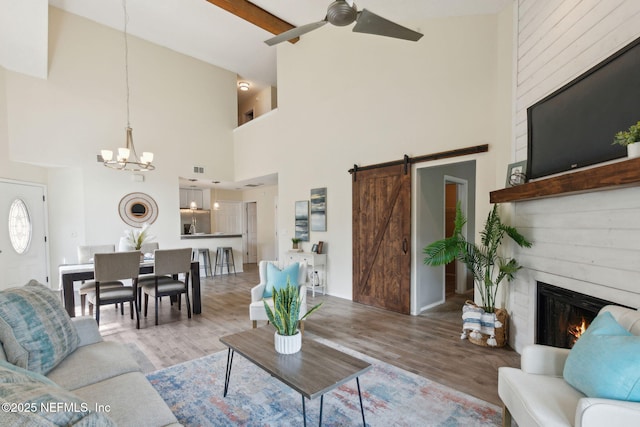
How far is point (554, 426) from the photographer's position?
1345mm

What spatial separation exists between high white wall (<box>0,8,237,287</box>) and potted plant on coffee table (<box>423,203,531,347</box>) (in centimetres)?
613

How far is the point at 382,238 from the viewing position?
4625 mm

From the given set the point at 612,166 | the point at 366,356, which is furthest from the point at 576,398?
the point at 366,356

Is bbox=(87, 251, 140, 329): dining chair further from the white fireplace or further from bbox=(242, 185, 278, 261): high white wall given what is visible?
bbox=(242, 185, 278, 261): high white wall

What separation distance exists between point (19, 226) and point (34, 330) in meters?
5.13

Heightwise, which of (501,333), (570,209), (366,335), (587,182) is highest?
(587,182)

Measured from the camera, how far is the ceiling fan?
2260 millimetres

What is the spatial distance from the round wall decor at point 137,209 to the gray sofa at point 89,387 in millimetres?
4898

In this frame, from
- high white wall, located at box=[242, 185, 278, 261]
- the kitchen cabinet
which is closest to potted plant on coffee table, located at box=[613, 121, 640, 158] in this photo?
high white wall, located at box=[242, 185, 278, 261]

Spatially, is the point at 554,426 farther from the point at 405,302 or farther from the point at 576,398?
the point at 405,302

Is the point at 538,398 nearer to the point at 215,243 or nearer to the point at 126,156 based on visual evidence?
the point at 126,156

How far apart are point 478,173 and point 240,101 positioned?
27.3 feet

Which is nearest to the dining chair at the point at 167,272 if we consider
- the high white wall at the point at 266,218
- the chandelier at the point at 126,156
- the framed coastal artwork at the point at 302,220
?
the chandelier at the point at 126,156

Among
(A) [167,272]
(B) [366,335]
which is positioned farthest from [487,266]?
(A) [167,272]
